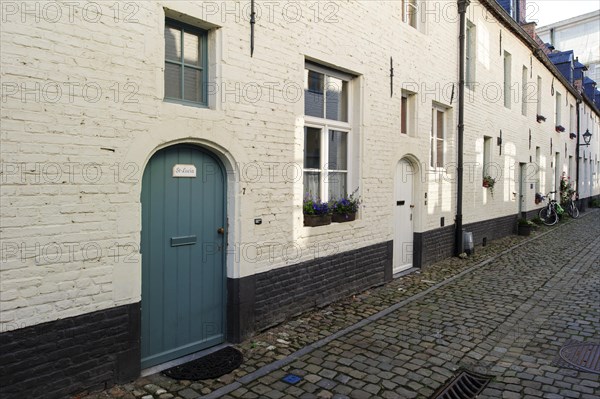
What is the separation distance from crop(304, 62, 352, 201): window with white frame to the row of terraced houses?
0.03 meters

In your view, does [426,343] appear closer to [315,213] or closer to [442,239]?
[315,213]

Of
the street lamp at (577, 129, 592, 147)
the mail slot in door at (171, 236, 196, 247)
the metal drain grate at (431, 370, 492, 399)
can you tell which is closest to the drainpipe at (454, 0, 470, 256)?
the metal drain grate at (431, 370, 492, 399)

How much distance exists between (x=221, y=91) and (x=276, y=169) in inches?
47.6

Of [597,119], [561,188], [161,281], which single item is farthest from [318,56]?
[597,119]

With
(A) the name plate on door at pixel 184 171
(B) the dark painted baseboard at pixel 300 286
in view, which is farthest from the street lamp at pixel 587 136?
(A) the name plate on door at pixel 184 171

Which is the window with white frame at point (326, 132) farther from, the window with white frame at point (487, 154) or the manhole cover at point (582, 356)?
the window with white frame at point (487, 154)

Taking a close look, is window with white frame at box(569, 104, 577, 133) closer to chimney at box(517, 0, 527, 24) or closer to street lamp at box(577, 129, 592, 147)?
street lamp at box(577, 129, 592, 147)

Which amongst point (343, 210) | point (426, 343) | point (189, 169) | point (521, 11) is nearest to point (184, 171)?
point (189, 169)

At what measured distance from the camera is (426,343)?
16.5 ft

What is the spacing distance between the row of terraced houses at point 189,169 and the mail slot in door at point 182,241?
15 mm

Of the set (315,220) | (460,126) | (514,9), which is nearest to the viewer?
(315,220)

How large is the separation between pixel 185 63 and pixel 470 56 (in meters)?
9.11

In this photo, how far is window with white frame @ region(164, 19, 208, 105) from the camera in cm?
444

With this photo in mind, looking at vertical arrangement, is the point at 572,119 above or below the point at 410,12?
above
